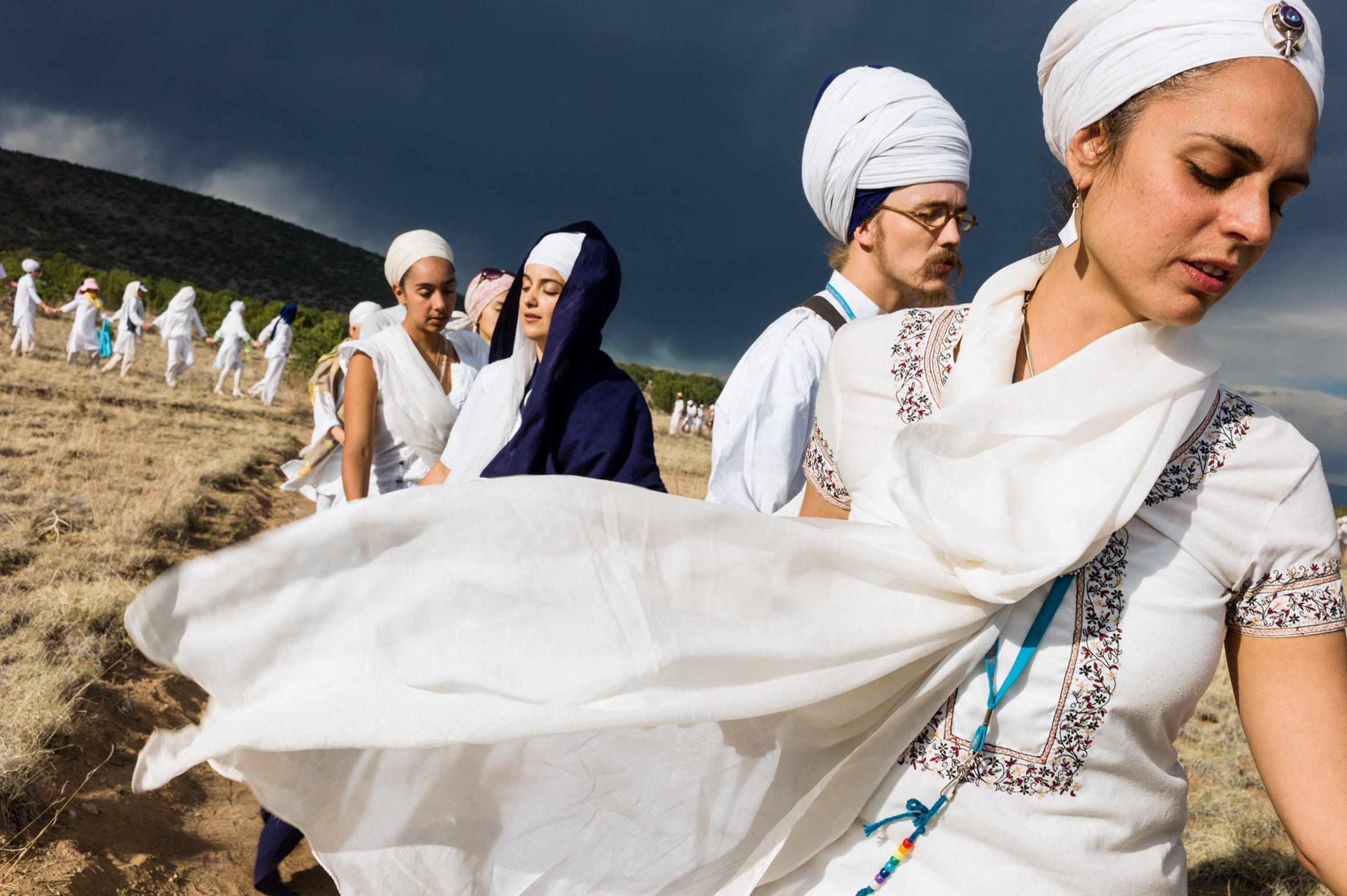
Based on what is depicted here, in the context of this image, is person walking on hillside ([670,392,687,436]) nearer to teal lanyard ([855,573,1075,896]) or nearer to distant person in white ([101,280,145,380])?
distant person in white ([101,280,145,380])

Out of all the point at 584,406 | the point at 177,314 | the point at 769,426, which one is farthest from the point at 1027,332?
the point at 177,314

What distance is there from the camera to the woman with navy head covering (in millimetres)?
2949

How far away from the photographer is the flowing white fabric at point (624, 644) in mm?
1291

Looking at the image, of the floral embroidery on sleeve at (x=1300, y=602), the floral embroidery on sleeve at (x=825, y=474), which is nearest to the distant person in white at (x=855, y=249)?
the floral embroidery on sleeve at (x=825, y=474)

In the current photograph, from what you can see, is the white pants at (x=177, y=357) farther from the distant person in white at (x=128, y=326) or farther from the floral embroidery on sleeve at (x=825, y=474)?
the floral embroidery on sleeve at (x=825, y=474)

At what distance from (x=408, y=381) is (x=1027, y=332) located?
339 cm

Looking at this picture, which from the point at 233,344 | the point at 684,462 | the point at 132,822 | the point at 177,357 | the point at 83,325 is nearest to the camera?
the point at 132,822

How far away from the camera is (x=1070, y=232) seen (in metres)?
1.54

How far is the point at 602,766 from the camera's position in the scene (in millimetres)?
1438

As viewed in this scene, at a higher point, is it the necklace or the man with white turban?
the necklace

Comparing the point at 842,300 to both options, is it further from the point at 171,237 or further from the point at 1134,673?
the point at 171,237

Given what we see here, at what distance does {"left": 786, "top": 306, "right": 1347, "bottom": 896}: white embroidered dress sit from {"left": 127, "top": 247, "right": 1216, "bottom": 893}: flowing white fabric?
0.09m

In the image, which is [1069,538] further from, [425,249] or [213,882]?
[425,249]

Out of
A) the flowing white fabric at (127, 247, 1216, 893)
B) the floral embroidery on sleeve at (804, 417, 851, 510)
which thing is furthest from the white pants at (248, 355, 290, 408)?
the flowing white fabric at (127, 247, 1216, 893)
